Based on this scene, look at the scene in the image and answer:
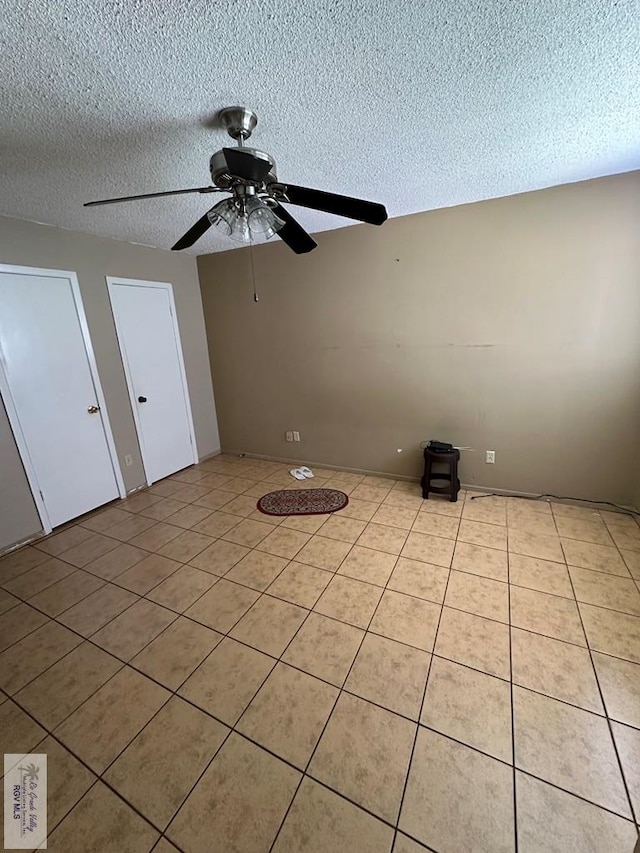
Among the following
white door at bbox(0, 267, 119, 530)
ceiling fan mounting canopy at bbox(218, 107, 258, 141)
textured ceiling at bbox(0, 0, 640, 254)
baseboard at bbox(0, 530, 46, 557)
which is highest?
textured ceiling at bbox(0, 0, 640, 254)

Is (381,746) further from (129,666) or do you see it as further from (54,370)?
(54,370)

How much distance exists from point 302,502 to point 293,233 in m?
2.18

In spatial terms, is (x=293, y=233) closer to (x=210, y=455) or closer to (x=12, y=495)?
(x=12, y=495)

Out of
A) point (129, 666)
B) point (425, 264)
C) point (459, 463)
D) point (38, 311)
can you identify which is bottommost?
point (129, 666)

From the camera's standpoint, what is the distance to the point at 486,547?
2.35 m

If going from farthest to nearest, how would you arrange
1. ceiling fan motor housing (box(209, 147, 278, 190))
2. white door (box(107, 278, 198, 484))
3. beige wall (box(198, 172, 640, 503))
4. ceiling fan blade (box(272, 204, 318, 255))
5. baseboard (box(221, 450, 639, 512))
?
white door (box(107, 278, 198, 484)) → baseboard (box(221, 450, 639, 512)) → beige wall (box(198, 172, 640, 503)) → ceiling fan blade (box(272, 204, 318, 255)) → ceiling fan motor housing (box(209, 147, 278, 190))

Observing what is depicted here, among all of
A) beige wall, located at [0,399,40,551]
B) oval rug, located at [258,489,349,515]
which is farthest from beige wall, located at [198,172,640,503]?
beige wall, located at [0,399,40,551]

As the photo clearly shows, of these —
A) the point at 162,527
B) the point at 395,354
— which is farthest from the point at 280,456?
the point at 395,354

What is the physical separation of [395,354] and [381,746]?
8.86 ft

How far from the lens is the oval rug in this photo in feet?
9.66

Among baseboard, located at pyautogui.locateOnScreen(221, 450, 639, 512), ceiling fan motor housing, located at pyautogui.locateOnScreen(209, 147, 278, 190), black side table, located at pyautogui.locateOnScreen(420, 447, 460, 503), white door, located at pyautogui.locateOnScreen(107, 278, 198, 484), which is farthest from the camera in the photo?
white door, located at pyautogui.locateOnScreen(107, 278, 198, 484)

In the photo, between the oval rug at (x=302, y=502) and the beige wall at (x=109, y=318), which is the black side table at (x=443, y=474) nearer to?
the oval rug at (x=302, y=502)

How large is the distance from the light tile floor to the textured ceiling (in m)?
2.43

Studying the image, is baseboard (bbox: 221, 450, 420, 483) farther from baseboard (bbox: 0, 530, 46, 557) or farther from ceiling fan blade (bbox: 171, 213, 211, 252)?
ceiling fan blade (bbox: 171, 213, 211, 252)
